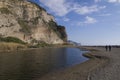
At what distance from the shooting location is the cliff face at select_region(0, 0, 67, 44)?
12256 centimetres

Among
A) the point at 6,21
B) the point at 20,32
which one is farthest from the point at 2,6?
the point at 20,32

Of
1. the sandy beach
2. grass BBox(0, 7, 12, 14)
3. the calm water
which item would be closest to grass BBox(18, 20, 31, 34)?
grass BBox(0, 7, 12, 14)

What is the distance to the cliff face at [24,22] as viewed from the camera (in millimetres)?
122562

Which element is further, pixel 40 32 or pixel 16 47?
pixel 40 32

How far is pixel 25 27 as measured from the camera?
145500 mm

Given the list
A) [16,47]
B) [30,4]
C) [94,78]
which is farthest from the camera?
[30,4]

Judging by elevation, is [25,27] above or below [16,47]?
above

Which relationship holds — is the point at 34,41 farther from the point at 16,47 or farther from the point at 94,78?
the point at 94,78

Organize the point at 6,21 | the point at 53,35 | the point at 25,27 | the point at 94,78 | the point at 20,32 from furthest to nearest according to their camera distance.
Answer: the point at 53,35 → the point at 25,27 → the point at 20,32 → the point at 6,21 → the point at 94,78

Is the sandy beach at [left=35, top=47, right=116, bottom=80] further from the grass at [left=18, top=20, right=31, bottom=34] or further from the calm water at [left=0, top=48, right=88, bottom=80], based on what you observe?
the grass at [left=18, top=20, right=31, bottom=34]

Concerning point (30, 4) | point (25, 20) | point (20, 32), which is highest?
point (30, 4)

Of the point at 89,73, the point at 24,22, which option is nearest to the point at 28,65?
the point at 89,73

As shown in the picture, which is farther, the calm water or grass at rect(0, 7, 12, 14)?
grass at rect(0, 7, 12, 14)

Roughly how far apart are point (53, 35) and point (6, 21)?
2930 inches
